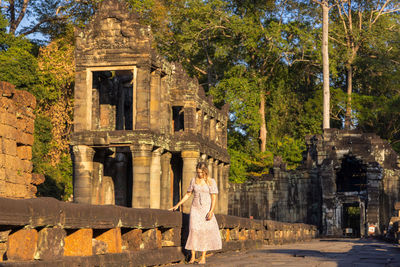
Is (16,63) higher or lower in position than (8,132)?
higher

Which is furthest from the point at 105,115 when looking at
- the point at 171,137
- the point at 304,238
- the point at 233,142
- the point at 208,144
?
the point at 233,142

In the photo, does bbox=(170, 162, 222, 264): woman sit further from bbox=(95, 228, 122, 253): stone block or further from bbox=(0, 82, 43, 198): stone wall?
bbox=(0, 82, 43, 198): stone wall

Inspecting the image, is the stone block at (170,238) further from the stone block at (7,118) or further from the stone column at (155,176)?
the stone column at (155,176)

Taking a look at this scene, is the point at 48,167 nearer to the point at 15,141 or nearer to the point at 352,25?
the point at 15,141

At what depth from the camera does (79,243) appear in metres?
7.24

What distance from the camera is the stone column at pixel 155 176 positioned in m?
32.1

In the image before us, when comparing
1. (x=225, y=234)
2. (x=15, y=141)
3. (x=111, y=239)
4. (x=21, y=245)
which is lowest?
(x=225, y=234)

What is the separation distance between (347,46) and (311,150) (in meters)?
16.8

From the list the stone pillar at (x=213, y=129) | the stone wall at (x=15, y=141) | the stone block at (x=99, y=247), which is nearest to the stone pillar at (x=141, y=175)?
the stone wall at (x=15, y=141)

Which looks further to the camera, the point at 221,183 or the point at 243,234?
the point at 221,183

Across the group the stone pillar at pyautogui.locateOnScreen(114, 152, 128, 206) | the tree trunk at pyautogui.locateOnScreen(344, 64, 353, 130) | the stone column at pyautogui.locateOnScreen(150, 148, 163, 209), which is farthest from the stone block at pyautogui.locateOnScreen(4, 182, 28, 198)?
the tree trunk at pyautogui.locateOnScreen(344, 64, 353, 130)

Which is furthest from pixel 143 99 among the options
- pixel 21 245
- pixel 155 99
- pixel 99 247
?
pixel 21 245

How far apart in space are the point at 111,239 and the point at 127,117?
3049 cm

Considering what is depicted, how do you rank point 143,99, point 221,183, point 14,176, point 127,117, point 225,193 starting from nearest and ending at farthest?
1. point 14,176
2. point 143,99
3. point 127,117
4. point 221,183
5. point 225,193
